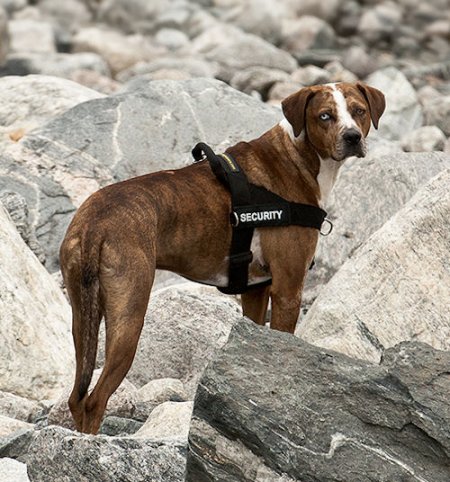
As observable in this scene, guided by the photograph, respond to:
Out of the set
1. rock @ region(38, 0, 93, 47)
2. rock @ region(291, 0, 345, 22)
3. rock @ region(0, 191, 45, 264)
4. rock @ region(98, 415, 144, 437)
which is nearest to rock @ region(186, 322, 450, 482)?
rock @ region(98, 415, 144, 437)

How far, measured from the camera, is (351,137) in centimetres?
857

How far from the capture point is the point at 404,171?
1288cm

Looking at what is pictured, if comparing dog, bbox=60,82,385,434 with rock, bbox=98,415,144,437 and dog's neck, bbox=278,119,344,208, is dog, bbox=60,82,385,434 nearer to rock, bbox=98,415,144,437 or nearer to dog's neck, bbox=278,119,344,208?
dog's neck, bbox=278,119,344,208

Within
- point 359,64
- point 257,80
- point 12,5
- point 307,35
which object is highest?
point 257,80

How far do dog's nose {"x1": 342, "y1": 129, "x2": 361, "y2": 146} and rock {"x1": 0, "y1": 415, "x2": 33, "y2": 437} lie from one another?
2849mm

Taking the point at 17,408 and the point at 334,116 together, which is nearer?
the point at 334,116

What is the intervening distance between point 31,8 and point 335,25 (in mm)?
11340

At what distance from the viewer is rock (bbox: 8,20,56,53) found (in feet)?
118

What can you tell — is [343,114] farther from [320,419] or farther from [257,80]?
[257,80]

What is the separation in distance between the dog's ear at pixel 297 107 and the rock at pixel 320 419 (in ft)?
9.52

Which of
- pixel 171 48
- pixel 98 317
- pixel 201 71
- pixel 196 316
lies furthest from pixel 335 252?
pixel 171 48

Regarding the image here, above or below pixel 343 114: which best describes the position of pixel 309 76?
below

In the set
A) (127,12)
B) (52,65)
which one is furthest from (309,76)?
(127,12)

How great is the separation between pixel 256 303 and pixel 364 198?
3.89m
